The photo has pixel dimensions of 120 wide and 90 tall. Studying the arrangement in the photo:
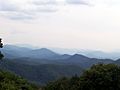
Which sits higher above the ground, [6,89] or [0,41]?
[0,41]

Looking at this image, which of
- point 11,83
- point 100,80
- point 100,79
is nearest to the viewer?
point 11,83

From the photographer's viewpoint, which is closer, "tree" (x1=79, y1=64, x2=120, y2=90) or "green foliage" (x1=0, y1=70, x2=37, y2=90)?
"green foliage" (x1=0, y1=70, x2=37, y2=90)

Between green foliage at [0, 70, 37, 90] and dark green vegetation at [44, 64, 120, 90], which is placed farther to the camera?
dark green vegetation at [44, 64, 120, 90]

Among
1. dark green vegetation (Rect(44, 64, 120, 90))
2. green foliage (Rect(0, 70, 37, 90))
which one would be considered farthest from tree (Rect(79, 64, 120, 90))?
green foliage (Rect(0, 70, 37, 90))

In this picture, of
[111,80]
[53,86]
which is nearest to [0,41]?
[111,80]

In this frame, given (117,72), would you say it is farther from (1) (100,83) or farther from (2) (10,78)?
(2) (10,78)

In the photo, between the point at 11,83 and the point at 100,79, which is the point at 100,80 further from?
the point at 11,83

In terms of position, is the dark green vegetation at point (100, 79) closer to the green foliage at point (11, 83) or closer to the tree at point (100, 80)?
the tree at point (100, 80)

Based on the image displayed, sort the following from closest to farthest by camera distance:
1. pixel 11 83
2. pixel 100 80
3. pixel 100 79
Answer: pixel 11 83 < pixel 100 79 < pixel 100 80

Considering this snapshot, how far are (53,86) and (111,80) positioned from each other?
21393 millimetres

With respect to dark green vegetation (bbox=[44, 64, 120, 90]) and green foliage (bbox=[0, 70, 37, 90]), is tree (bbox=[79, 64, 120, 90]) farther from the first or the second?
green foliage (bbox=[0, 70, 37, 90])

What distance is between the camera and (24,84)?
41.4 m

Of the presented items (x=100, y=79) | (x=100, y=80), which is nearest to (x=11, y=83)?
(x=100, y=79)

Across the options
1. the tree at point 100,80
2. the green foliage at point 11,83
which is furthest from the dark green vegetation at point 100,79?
the green foliage at point 11,83
